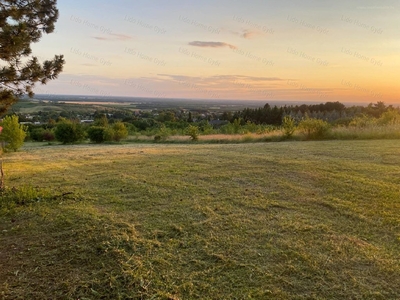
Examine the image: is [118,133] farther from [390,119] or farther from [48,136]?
[390,119]

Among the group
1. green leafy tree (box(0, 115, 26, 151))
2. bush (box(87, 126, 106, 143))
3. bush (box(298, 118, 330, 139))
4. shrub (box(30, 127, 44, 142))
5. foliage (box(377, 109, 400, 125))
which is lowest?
shrub (box(30, 127, 44, 142))

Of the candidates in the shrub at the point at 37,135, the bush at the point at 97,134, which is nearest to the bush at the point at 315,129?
the bush at the point at 97,134

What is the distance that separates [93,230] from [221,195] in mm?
1789

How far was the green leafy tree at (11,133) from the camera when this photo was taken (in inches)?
488

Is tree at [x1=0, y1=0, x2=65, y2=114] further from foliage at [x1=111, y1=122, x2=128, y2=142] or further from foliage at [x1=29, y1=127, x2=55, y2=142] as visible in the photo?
foliage at [x1=29, y1=127, x2=55, y2=142]

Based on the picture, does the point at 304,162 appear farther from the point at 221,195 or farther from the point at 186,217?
the point at 186,217

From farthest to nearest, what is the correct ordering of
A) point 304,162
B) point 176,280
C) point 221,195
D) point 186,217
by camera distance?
point 304,162
point 221,195
point 186,217
point 176,280

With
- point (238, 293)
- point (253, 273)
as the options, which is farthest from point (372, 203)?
point (238, 293)

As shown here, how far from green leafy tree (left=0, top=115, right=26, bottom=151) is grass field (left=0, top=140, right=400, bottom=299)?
9.39 m

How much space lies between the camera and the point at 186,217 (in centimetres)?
312

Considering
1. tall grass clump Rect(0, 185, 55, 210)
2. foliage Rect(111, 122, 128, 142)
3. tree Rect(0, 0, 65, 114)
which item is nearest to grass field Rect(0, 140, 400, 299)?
tall grass clump Rect(0, 185, 55, 210)

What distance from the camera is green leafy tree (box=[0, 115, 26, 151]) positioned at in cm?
1241

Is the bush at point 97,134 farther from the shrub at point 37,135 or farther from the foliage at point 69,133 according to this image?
the shrub at point 37,135

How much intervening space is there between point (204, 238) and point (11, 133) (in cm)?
1301
